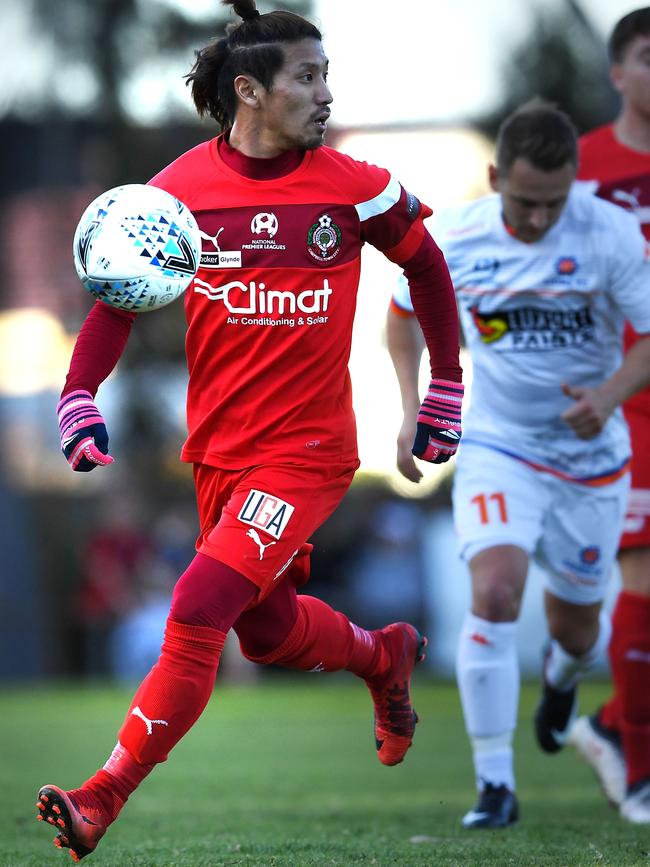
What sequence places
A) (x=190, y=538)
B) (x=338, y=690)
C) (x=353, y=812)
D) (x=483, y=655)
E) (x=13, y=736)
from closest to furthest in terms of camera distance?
(x=483, y=655), (x=353, y=812), (x=13, y=736), (x=338, y=690), (x=190, y=538)

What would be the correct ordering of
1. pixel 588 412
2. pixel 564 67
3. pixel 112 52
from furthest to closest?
pixel 112 52 < pixel 564 67 < pixel 588 412

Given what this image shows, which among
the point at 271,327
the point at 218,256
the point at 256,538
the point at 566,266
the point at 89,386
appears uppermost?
the point at 218,256

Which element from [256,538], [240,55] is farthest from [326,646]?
[240,55]

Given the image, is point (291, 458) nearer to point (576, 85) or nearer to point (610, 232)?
point (610, 232)

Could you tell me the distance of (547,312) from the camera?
6.20 m

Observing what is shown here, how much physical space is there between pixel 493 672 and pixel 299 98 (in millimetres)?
2423

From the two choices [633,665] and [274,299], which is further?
[633,665]

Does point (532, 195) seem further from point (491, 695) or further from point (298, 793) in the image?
point (298, 793)

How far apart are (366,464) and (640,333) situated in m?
13.1

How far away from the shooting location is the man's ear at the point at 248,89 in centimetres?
490

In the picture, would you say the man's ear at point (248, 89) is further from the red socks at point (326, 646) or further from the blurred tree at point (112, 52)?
the blurred tree at point (112, 52)

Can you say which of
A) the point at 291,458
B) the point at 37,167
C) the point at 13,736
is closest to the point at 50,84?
the point at 37,167

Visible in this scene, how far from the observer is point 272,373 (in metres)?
4.83

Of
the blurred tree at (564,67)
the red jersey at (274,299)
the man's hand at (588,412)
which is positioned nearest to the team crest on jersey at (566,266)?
the man's hand at (588,412)
